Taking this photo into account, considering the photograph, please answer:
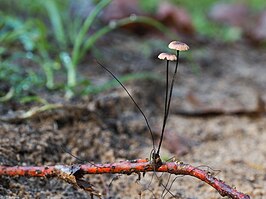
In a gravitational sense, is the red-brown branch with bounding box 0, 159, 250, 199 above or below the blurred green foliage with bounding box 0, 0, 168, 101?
below

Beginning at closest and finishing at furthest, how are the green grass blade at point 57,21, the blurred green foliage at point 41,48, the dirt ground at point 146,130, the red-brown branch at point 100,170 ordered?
the red-brown branch at point 100,170
the dirt ground at point 146,130
the blurred green foliage at point 41,48
the green grass blade at point 57,21

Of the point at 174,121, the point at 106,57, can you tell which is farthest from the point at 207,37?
the point at 174,121

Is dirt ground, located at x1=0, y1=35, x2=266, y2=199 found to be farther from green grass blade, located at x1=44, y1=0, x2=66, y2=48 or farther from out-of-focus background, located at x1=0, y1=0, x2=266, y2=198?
green grass blade, located at x1=44, y1=0, x2=66, y2=48

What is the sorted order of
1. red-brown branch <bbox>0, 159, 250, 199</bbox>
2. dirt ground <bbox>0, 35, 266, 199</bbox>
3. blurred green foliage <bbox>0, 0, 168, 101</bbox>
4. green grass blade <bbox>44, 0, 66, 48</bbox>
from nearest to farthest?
red-brown branch <bbox>0, 159, 250, 199</bbox>
dirt ground <bbox>0, 35, 266, 199</bbox>
blurred green foliage <bbox>0, 0, 168, 101</bbox>
green grass blade <bbox>44, 0, 66, 48</bbox>

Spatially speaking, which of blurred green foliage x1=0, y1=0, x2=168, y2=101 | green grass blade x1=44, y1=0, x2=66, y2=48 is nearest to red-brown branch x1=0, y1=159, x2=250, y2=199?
blurred green foliage x1=0, y1=0, x2=168, y2=101

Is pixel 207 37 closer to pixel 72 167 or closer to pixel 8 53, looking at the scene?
pixel 8 53

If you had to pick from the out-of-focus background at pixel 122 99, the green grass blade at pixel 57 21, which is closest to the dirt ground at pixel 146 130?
the out-of-focus background at pixel 122 99

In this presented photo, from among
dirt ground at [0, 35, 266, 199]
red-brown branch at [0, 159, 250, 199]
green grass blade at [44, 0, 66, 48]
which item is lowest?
red-brown branch at [0, 159, 250, 199]

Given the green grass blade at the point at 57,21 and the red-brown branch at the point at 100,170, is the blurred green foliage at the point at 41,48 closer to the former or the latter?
the green grass blade at the point at 57,21

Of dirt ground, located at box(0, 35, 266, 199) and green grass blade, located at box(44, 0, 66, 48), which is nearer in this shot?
dirt ground, located at box(0, 35, 266, 199)
